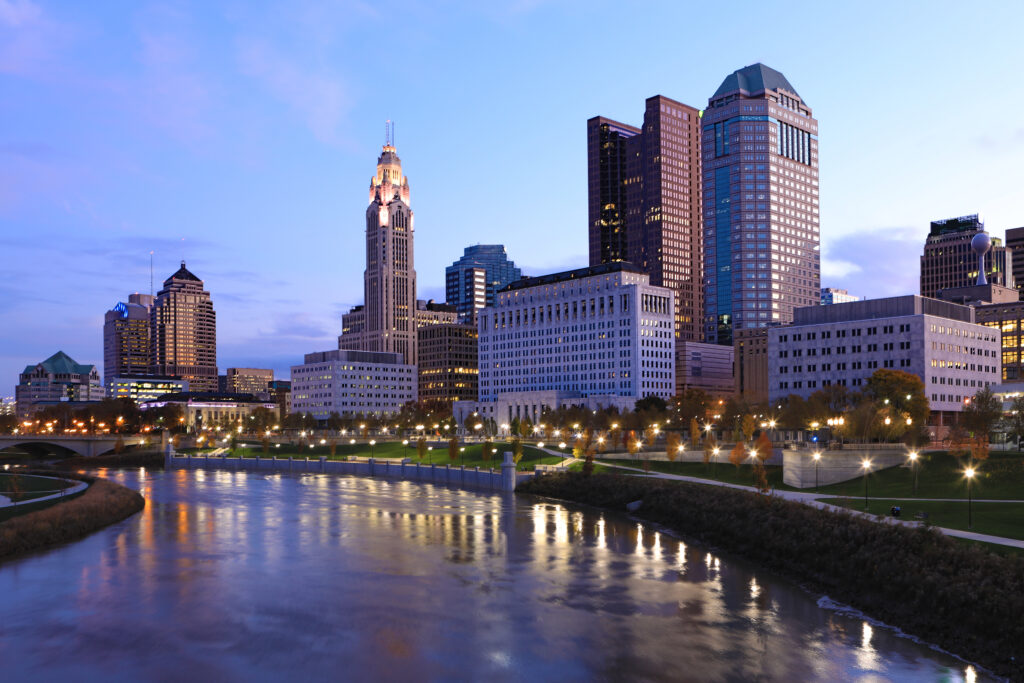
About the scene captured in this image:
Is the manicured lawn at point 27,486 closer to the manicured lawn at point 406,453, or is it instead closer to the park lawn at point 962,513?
the manicured lawn at point 406,453

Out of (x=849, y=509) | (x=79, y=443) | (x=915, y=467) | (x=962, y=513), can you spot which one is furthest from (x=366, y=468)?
(x=962, y=513)

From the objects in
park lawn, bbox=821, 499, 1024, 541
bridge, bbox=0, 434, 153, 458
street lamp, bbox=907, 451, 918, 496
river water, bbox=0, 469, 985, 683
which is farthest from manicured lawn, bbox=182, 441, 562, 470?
park lawn, bbox=821, 499, 1024, 541

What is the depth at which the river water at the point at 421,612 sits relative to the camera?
33.5 metres

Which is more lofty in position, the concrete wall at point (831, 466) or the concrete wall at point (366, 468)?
the concrete wall at point (831, 466)

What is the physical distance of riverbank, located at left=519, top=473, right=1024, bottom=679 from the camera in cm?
3512

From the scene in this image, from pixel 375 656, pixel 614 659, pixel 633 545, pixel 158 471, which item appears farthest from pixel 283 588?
pixel 158 471

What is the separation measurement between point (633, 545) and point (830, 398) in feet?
337

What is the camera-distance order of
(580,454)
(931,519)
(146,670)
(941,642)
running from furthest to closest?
1. (580,454)
2. (931,519)
3. (941,642)
4. (146,670)

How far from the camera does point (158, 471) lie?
157875 millimetres

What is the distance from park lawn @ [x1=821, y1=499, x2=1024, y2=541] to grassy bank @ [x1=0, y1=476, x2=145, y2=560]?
5697cm

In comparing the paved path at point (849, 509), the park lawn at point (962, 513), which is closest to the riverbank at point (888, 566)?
the paved path at point (849, 509)

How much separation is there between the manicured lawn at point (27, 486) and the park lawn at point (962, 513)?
71.0 metres

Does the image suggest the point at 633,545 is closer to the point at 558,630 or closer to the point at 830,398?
the point at 558,630

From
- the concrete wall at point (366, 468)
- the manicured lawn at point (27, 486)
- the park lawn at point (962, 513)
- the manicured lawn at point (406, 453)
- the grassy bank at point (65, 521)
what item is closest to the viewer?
the park lawn at point (962, 513)
